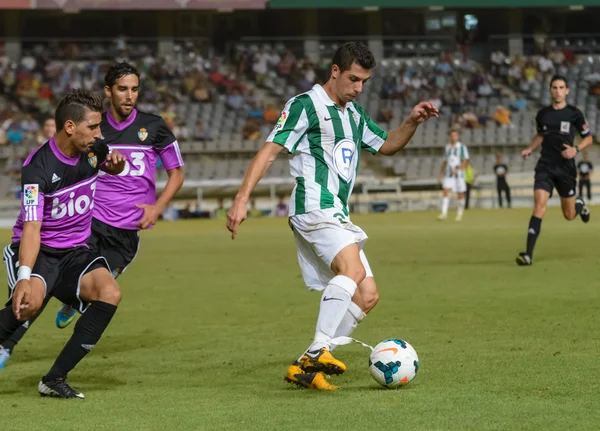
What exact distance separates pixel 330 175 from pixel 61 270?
1816 mm

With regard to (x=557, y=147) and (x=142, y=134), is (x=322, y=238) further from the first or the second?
(x=557, y=147)

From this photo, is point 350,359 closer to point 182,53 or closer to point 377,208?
point 377,208

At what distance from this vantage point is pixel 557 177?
48.8 feet

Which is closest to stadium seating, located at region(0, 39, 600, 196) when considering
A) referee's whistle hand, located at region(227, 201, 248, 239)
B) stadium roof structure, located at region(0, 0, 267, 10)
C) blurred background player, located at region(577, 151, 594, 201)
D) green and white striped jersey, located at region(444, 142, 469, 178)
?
stadium roof structure, located at region(0, 0, 267, 10)

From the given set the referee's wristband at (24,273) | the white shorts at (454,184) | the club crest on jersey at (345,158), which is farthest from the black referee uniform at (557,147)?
the white shorts at (454,184)

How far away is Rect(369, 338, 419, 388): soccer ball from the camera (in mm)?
6586

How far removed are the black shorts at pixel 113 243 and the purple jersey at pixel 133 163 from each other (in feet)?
0.18

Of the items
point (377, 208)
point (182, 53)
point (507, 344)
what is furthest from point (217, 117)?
point (507, 344)

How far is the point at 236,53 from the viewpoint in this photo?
4216 centimetres

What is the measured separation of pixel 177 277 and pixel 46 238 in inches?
313

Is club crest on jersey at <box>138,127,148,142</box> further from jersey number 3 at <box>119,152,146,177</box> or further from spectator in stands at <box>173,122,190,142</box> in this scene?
spectator in stands at <box>173,122,190,142</box>

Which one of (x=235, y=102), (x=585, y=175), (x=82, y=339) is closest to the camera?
(x=82, y=339)

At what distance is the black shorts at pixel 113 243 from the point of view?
30.1 feet

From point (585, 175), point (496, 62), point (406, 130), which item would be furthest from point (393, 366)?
point (496, 62)
